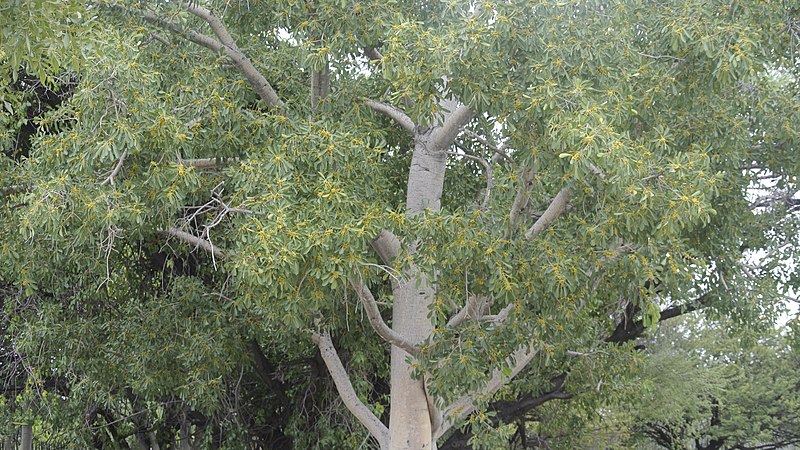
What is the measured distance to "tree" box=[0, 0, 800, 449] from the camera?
755cm

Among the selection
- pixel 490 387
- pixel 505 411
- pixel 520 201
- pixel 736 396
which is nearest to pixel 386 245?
pixel 520 201

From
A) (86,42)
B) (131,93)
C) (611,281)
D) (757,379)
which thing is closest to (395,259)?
(611,281)

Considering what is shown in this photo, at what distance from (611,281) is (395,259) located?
188 cm

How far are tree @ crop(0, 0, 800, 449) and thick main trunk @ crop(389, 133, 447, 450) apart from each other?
24mm

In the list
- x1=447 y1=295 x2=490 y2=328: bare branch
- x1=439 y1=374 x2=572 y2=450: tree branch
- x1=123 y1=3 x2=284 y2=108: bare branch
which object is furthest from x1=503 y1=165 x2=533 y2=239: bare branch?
x1=439 y1=374 x2=572 y2=450: tree branch

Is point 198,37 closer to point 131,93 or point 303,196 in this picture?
point 131,93

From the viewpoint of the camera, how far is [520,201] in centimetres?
851

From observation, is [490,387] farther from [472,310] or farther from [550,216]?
[550,216]

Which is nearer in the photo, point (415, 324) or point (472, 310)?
point (472, 310)

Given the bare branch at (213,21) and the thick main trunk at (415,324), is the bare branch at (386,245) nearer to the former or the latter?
the thick main trunk at (415,324)

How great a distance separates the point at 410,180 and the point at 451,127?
0.85 m

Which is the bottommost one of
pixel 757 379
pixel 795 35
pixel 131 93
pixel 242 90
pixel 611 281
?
pixel 611 281

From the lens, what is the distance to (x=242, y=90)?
31.2 ft

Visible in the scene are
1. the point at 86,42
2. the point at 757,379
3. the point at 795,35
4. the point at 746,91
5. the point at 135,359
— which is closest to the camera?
the point at 86,42
